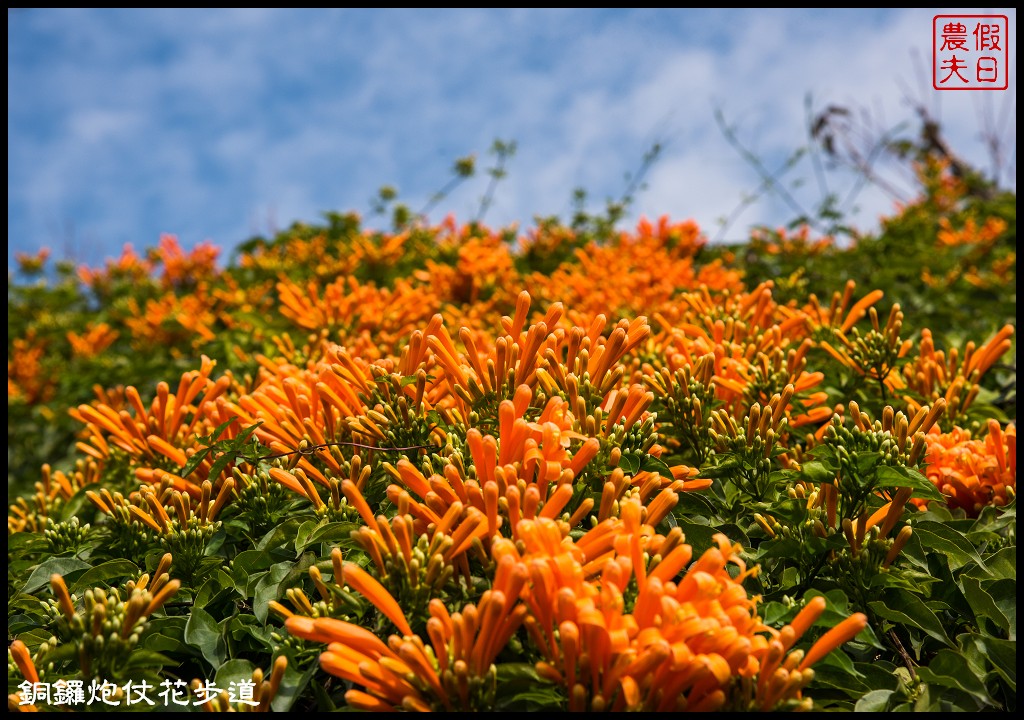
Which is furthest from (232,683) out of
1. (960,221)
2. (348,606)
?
(960,221)

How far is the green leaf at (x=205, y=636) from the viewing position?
1.80 metres

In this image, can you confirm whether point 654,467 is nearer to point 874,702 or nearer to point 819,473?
point 819,473

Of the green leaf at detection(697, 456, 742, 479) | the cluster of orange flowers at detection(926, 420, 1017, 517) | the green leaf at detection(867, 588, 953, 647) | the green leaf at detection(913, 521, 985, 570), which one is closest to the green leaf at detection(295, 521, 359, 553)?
the green leaf at detection(697, 456, 742, 479)

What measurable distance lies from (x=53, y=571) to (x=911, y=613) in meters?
2.29

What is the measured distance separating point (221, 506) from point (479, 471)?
0.93 m

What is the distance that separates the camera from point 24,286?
8234mm

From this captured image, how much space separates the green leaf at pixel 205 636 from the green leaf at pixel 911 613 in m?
1.48

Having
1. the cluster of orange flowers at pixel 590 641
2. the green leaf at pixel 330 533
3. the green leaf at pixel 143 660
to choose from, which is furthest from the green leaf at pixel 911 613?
the green leaf at pixel 143 660

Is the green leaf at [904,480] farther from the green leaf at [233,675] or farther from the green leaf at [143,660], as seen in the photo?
the green leaf at [143,660]

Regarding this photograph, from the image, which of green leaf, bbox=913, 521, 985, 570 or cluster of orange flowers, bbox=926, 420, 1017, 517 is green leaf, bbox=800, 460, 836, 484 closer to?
green leaf, bbox=913, 521, 985, 570

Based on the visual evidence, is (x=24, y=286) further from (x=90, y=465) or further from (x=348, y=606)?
(x=348, y=606)

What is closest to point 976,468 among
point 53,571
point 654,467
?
point 654,467

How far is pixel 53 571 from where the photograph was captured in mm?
2309

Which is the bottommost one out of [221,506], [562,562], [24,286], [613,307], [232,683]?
[232,683]
